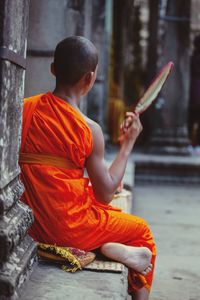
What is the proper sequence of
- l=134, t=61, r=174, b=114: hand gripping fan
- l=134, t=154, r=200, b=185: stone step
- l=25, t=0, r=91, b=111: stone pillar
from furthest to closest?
l=134, t=154, r=200, b=185: stone step, l=25, t=0, r=91, b=111: stone pillar, l=134, t=61, r=174, b=114: hand gripping fan

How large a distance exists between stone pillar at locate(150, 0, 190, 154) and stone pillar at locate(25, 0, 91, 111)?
5.45 meters

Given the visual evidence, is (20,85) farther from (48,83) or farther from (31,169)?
(48,83)

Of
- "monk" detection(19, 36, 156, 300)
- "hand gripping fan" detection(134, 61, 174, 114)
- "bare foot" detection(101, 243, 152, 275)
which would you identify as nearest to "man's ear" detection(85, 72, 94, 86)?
"monk" detection(19, 36, 156, 300)

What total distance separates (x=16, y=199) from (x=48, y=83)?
199 centimetres

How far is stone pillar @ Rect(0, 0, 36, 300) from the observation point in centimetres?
191

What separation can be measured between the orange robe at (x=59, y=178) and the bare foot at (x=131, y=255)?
1.8 inches

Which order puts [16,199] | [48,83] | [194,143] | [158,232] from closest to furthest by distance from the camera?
[16,199] → [48,83] → [158,232] → [194,143]

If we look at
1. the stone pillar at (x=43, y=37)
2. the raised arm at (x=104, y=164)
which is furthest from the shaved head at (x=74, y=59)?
the stone pillar at (x=43, y=37)

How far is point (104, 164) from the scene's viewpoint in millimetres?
2516

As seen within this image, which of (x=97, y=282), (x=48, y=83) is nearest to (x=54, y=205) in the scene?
(x=97, y=282)

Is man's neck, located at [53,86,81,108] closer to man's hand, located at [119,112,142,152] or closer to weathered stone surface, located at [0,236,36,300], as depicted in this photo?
man's hand, located at [119,112,142,152]

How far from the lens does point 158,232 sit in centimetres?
502

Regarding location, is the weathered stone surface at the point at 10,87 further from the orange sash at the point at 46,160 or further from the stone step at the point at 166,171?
the stone step at the point at 166,171

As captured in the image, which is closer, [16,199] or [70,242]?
[16,199]
